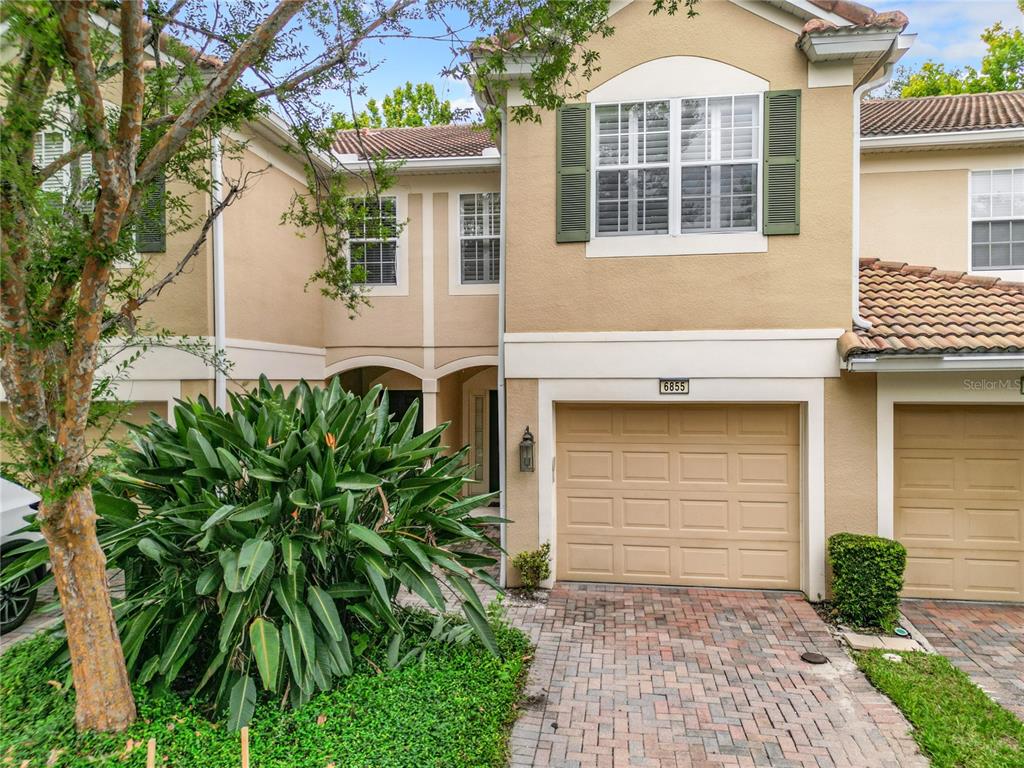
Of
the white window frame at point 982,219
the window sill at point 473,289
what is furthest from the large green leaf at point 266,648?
the white window frame at point 982,219

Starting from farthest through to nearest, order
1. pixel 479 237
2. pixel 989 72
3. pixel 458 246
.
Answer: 1. pixel 989 72
2. pixel 458 246
3. pixel 479 237

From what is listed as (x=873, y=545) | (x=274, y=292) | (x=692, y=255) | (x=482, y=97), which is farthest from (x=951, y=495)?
(x=274, y=292)

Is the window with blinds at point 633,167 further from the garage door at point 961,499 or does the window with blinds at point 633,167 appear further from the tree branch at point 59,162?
the tree branch at point 59,162

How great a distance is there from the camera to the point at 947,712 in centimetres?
478

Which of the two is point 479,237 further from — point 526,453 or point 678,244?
point 526,453

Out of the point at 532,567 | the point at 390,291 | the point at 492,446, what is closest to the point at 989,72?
the point at 492,446

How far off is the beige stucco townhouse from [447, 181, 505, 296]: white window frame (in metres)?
3.08

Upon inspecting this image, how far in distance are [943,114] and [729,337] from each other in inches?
283

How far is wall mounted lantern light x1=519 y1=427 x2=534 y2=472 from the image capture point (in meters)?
7.59

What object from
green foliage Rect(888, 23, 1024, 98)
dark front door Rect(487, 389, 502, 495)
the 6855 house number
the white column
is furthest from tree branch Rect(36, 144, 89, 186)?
green foliage Rect(888, 23, 1024, 98)

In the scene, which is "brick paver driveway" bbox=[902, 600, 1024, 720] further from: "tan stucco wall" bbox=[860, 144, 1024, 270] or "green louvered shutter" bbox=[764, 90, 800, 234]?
"tan stucco wall" bbox=[860, 144, 1024, 270]

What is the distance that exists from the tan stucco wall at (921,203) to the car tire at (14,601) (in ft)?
40.8

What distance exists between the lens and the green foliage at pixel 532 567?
295 inches

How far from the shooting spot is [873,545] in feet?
21.4
